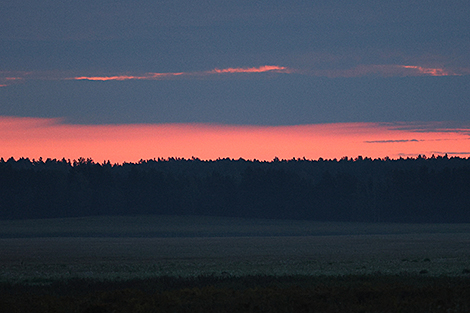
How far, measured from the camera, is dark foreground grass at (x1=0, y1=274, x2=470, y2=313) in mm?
18828

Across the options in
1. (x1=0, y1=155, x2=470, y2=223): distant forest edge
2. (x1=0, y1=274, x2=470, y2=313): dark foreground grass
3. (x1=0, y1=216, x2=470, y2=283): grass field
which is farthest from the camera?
(x1=0, y1=155, x2=470, y2=223): distant forest edge

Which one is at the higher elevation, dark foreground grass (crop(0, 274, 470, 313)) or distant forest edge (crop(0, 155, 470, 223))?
distant forest edge (crop(0, 155, 470, 223))

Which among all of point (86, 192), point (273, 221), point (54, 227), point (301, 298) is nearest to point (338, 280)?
point (301, 298)

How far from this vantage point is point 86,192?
6363 inches

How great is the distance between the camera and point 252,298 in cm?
2039

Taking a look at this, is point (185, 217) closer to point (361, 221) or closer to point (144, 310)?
point (361, 221)

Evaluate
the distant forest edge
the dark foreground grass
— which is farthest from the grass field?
the distant forest edge

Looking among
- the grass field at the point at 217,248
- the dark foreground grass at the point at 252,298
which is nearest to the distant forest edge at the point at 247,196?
the grass field at the point at 217,248

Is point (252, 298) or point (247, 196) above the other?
point (247, 196)

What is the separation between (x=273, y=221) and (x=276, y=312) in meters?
127

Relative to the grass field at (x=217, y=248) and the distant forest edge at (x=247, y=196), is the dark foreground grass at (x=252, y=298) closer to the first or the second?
the grass field at (x=217, y=248)

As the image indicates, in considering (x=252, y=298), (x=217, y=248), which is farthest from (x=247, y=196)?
(x=252, y=298)

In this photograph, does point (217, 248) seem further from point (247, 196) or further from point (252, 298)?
point (247, 196)

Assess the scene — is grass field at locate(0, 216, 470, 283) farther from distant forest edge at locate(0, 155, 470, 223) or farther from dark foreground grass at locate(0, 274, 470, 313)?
distant forest edge at locate(0, 155, 470, 223)
